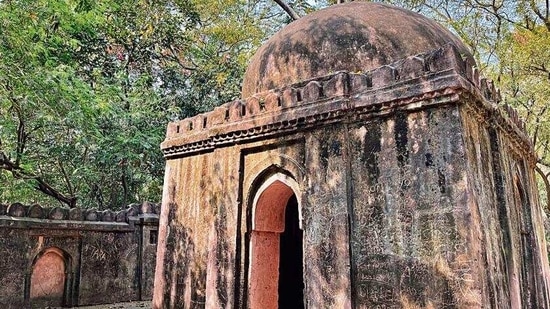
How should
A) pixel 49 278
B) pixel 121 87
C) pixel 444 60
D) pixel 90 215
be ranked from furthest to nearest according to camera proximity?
pixel 121 87 → pixel 90 215 → pixel 49 278 → pixel 444 60

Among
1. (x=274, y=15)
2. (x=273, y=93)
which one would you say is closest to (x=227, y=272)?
(x=273, y=93)

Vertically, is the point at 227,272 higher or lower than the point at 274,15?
lower

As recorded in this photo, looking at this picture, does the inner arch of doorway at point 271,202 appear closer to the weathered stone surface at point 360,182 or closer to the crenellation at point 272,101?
the weathered stone surface at point 360,182

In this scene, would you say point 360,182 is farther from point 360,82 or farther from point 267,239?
point 267,239

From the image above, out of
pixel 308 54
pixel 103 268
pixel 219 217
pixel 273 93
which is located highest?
pixel 308 54

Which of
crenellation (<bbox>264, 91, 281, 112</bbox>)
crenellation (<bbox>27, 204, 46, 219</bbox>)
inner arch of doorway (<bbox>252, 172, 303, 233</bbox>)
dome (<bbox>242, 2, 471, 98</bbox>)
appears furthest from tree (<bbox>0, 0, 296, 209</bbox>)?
inner arch of doorway (<bbox>252, 172, 303, 233</bbox>)

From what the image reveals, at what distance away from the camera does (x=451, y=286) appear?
4.06m

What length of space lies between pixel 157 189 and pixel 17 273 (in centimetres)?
640

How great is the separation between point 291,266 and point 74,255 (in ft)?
19.3

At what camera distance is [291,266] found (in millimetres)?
7918

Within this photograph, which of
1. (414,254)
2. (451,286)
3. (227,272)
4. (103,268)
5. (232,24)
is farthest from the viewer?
(232,24)

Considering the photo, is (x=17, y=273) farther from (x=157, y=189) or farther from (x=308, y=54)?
(x=308, y=54)

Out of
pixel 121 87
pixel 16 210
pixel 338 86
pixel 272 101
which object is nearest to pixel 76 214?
pixel 16 210

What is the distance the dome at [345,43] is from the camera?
19.8 feet
